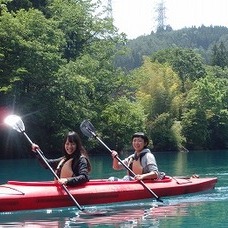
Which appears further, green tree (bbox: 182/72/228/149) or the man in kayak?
green tree (bbox: 182/72/228/149)

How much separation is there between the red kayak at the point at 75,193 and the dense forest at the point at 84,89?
16400mm

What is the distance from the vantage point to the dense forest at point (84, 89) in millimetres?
27703

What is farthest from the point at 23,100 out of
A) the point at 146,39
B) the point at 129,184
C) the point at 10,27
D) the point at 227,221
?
the point at 146,39

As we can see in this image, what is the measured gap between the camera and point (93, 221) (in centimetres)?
918

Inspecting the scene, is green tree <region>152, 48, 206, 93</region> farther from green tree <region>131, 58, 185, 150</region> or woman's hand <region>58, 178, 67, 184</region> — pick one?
woman's hand <region>58, 178, 67, 184</region>

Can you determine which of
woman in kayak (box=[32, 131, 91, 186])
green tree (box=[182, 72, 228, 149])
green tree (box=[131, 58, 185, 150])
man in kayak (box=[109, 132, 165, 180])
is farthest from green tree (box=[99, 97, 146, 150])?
woman in kayak (box=[32, 131, 91, 186])

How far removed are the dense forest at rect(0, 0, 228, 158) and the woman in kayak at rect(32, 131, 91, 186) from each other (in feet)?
55.4

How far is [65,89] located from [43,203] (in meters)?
19.5

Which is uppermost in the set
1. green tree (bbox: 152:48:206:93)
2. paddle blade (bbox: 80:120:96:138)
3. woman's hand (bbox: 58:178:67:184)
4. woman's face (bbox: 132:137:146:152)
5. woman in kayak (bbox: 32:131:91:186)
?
green tree (bbox: 152:48:206:93)

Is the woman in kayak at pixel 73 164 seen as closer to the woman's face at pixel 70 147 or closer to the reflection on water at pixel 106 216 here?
the woman's face at pixel 70 147

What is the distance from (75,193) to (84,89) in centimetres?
2065

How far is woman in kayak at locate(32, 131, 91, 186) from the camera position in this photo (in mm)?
9875

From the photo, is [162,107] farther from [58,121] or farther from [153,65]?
[58,121]

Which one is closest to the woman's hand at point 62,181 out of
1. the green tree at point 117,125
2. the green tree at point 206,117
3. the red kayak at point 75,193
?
the red kayak at point 75,193
